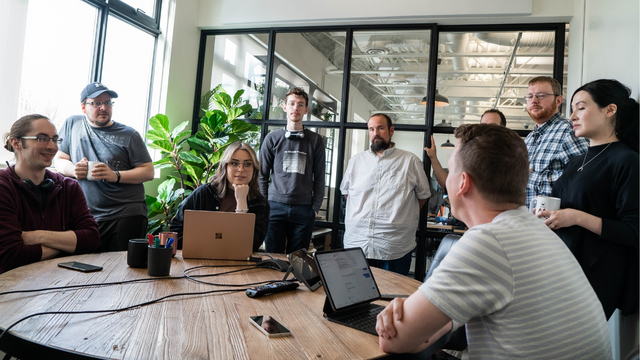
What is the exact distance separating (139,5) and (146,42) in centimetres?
38

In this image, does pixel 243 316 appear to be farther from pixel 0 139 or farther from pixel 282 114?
pixel 282 114

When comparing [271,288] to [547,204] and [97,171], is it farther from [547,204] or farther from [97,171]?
[97,171]

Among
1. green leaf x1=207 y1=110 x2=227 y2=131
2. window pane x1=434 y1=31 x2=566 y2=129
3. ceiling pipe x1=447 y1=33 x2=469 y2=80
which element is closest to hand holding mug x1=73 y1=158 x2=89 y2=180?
green leaf x1=207 y1=110 x2=227 y2=131

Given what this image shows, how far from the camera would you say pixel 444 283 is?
837 millimetres

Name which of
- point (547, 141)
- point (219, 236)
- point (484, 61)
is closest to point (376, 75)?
point (484, 61)

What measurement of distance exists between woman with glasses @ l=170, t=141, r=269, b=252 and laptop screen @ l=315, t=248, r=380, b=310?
106cm

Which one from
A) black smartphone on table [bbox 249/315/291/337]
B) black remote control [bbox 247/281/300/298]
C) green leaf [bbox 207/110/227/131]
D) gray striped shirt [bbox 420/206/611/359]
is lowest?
black smartphone on table [bbox 249/315/291/337]

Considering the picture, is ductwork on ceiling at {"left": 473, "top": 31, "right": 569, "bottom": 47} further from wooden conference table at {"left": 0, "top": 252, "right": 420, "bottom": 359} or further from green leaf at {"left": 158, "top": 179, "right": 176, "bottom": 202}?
wooden conference table at {"left": 0, "top": 252, "right": 420, "bottom": 359}

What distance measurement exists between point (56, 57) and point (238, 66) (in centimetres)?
194

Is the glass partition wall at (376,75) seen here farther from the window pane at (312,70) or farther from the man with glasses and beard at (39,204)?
the man with glasses and beard at (39,204)

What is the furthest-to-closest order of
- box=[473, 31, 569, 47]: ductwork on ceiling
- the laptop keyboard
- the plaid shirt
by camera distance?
box=[473, 31, 569, 47]: ductwork on ceiling
the plaid shirt
the laptop keyboard

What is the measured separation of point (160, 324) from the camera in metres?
1.01

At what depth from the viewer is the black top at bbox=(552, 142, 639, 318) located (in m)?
1.73

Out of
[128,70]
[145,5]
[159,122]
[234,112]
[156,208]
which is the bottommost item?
[156,208]
